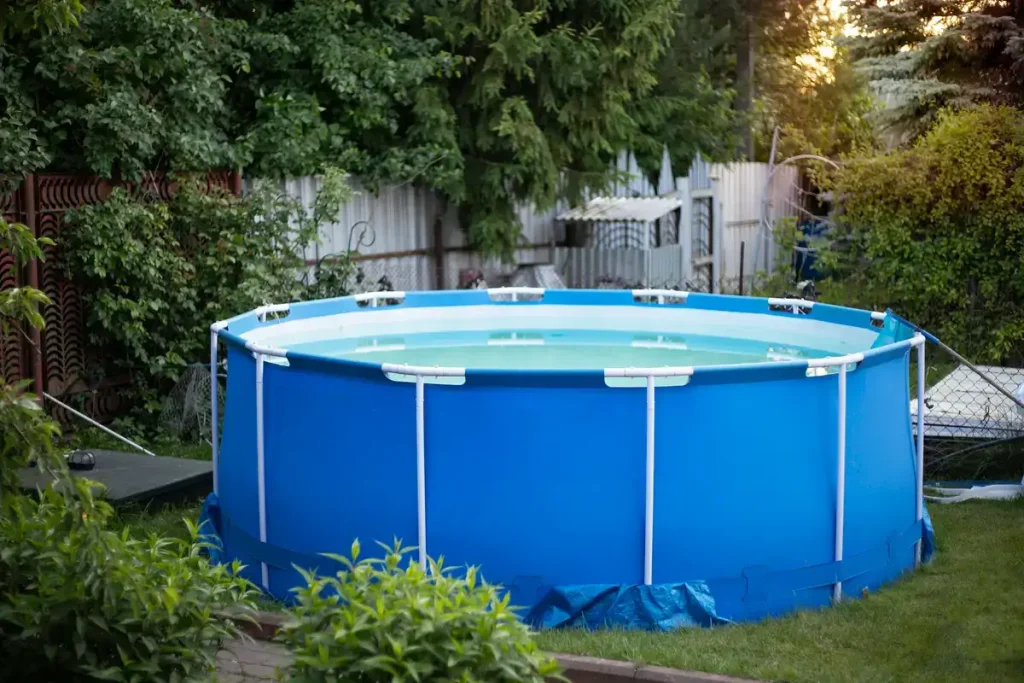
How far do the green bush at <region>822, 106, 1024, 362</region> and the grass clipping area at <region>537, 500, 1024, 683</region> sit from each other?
231 inches

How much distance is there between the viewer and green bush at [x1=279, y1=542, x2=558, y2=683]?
3883 millimetres

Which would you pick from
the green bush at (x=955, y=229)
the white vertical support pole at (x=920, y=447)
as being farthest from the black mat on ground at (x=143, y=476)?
the green bush at (x=955, y=229)

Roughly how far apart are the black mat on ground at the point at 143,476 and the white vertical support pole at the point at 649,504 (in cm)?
347

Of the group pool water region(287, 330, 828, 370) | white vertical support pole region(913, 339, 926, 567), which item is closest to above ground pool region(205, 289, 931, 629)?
white vertical support pole region(913, 339, 926, 567)

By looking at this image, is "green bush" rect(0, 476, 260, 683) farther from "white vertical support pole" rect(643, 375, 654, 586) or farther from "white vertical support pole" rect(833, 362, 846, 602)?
"white vertical support pole" rect(833, 362, 846, 602)

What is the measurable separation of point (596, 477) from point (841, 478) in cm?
129

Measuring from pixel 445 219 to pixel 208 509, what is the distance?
865 centimetres

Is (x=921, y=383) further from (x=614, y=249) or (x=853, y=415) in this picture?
(x=614, y=249)

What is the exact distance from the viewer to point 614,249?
17344mm

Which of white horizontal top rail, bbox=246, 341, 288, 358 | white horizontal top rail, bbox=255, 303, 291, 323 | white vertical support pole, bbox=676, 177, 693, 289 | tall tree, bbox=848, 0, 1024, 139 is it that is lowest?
white horizontal top rail, bbox=246, 341, 288, 358

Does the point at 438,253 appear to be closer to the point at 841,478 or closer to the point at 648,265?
the point at 648,265

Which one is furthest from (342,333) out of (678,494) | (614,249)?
(614,249)

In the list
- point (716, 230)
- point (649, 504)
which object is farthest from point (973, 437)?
point (716, 230)

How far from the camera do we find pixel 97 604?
4.26 meters
